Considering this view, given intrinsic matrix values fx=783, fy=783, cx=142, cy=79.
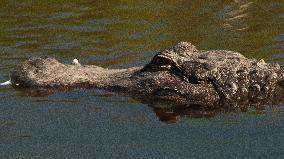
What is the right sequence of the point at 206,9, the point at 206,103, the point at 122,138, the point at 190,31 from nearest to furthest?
1. the point at 122,138
2. the point at 206,103
3. the point at 190,31
4. the point at 206,9

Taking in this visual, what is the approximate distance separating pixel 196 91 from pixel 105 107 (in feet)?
3.97

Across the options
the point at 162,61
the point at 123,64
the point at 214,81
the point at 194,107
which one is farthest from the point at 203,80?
the point at 123,64

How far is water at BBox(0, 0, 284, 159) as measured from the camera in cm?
887

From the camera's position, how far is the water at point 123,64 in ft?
29.1

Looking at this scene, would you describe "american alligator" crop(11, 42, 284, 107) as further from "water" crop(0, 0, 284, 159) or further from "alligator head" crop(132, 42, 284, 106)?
"water" crop(0, 0, 284, 159)

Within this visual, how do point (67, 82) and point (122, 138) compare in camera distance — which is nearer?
point (122, 138)

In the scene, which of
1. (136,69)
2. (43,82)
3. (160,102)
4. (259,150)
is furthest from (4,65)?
(259,150)

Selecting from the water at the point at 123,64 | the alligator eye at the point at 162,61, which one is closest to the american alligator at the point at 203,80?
the alligator eye at the point at 162,61

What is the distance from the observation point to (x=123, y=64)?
491 inches

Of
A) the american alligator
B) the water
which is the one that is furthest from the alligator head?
the water

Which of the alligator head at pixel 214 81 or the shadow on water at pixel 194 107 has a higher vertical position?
the alligator head at pixel 214 81

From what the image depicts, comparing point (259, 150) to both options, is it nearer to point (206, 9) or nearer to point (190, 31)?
point (190, 31)

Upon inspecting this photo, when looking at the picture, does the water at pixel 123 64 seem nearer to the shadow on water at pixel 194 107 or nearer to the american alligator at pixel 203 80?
the shadow on water at pixel 194 107

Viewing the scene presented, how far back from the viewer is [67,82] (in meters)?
11.0
